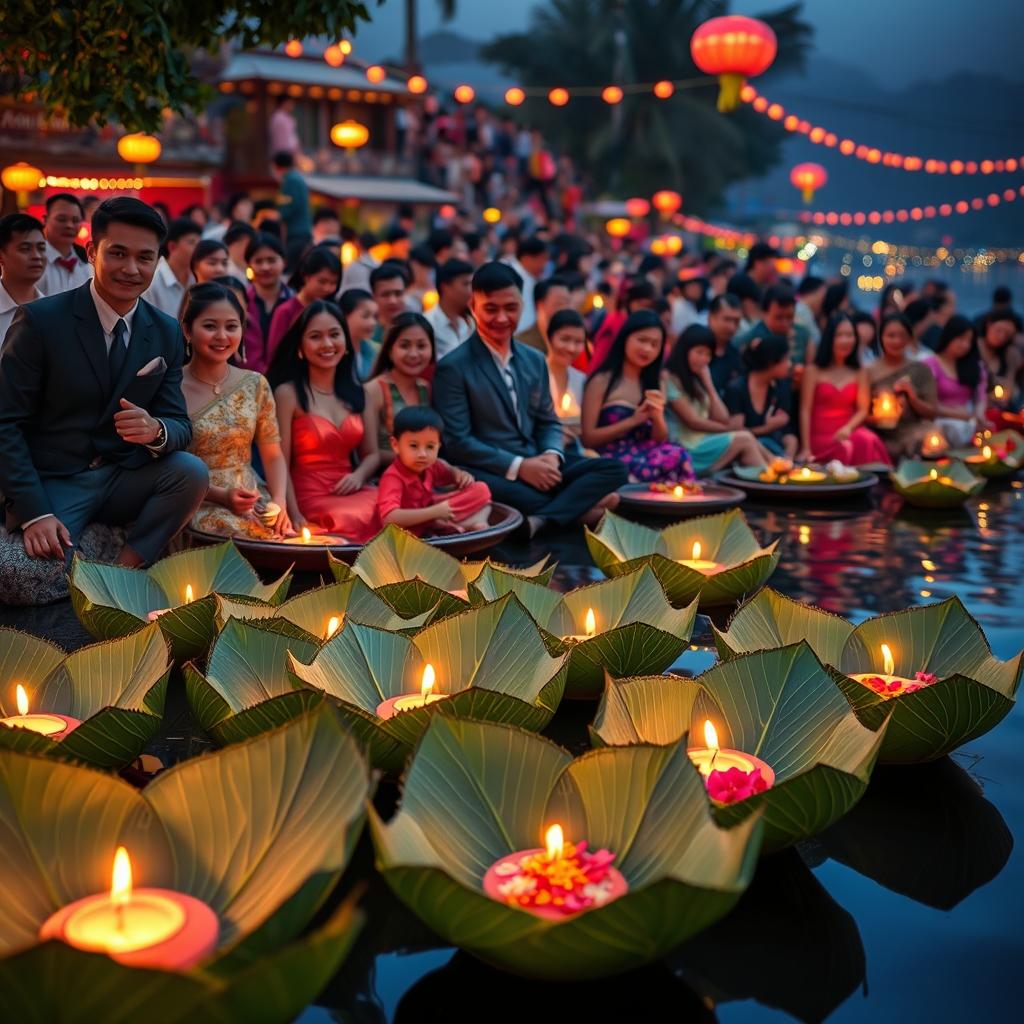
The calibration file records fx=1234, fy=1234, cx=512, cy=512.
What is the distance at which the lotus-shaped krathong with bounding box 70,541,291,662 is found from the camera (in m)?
2.64

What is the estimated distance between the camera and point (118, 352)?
3617 mm

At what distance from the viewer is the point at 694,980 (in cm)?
164

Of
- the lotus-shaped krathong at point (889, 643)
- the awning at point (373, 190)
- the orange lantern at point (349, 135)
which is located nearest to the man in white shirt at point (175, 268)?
the lotus-shaped krathong at point (889, 643)

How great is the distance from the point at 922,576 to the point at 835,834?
217 cm

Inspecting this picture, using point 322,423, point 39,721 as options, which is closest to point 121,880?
point 39,721

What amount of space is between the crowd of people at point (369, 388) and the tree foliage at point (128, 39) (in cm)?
49

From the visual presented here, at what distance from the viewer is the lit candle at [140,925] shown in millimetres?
1328

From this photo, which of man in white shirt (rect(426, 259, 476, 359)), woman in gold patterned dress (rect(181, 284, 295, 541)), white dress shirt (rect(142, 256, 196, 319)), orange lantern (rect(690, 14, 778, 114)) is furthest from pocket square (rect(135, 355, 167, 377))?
orange lantern (rect(690, 14, 778, 114))

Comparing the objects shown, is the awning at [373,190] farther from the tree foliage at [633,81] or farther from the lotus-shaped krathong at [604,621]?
the lotus-shaped krathong at [604,621]

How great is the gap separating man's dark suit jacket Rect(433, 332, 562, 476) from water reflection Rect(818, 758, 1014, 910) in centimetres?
276

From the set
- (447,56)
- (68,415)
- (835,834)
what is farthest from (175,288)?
(447,56)

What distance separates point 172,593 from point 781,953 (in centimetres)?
178

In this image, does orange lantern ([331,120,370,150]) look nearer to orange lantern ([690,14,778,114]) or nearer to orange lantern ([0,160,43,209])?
orange lantern ([0,160,43,209])

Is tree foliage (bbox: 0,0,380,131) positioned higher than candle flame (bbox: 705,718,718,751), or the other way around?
tree foliage (bbox: 0,0,380,131)
